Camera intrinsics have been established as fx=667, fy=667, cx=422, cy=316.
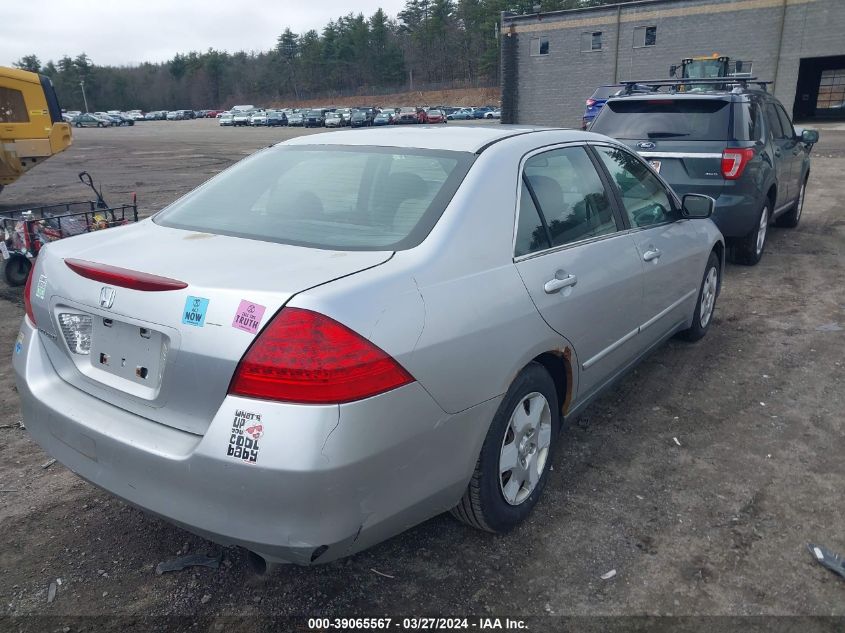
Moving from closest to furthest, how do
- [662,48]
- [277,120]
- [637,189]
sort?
[637,189] → [662,48] → [277,120]

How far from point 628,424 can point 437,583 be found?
1791mm

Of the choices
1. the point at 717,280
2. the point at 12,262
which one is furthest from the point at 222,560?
the point at 12,262

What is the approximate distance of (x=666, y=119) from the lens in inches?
274

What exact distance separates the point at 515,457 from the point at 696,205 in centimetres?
248

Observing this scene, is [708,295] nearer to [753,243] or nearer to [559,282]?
[753,243]

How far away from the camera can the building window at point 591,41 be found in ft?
141

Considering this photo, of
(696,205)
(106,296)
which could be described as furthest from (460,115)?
(106,296)

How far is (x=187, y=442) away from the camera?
2.11 metres

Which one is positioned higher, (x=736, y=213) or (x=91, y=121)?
(x=736, y=213)

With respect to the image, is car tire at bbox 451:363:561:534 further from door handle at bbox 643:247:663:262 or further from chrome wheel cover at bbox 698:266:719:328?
chrome wheel cover at bbox 698:266:719:328

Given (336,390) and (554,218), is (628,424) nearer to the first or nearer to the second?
(554,218)

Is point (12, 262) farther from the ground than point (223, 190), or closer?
closer

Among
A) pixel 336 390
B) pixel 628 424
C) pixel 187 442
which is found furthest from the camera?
pixel 628 424

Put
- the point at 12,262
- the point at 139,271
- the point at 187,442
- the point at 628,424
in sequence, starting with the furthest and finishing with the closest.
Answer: the point at 12,262, the point at 628,424, the point at 139,271, the point at 187,442
